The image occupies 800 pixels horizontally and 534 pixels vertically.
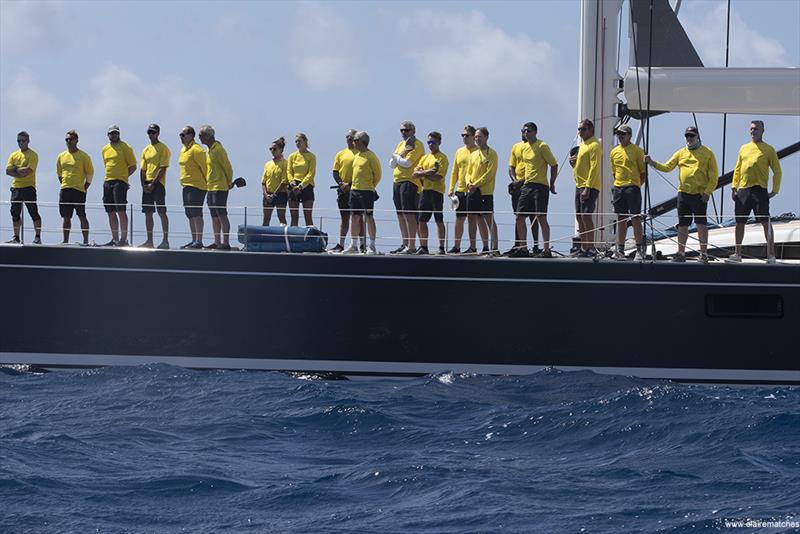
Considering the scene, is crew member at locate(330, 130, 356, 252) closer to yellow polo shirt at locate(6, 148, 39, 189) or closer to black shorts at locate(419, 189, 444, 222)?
black shorts at locate(419, 189, 444, 222)

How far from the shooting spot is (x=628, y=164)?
52.0 feet

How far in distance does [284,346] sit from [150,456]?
4.21 metres

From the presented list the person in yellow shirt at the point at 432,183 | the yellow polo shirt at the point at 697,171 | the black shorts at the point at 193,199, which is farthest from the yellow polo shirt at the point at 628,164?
the black shorts at the point at 193,199

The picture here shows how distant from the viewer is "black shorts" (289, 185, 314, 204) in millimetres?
16970

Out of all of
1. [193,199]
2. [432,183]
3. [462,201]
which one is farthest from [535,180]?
[193,199]

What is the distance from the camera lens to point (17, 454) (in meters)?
12.4

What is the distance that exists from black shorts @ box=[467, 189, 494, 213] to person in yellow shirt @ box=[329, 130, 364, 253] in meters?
1.45

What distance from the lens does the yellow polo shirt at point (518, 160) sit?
638 inches

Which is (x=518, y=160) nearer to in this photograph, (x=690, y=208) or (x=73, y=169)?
(x=690, y=208)

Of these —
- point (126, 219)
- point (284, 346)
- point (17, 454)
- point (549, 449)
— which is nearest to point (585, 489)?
point (549, 449)

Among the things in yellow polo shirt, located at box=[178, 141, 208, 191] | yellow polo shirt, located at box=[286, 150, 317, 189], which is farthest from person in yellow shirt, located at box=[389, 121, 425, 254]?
yellow polo shirt, located at box=[178, 141, 208, 191]

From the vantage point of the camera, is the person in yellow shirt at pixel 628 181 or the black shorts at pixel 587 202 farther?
the black shorts at pixel 587 202

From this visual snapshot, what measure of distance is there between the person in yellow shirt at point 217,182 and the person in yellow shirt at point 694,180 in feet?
15.3

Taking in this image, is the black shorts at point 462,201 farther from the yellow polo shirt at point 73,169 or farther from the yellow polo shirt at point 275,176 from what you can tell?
the yellow polo shirt at point 73,169
